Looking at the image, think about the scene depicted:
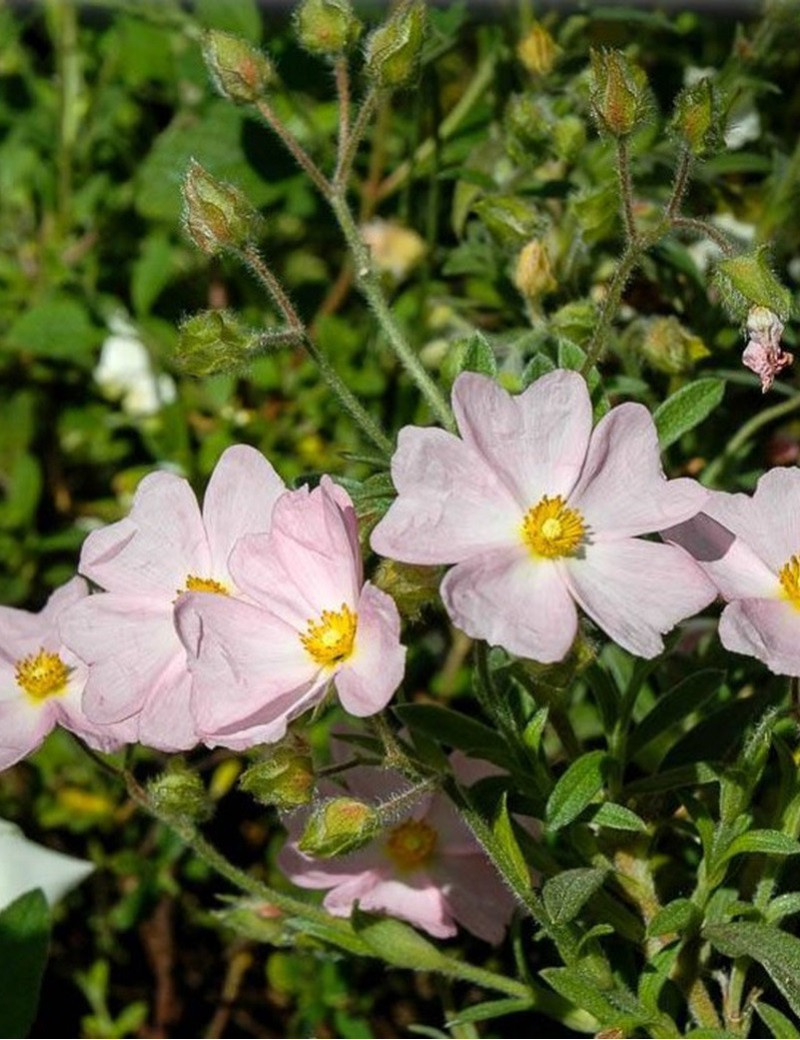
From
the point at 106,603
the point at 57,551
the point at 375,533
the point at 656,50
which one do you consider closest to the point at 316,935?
the point at 106,603

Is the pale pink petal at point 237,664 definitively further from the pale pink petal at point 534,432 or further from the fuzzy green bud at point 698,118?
the fuzzy green bud at point 698,118

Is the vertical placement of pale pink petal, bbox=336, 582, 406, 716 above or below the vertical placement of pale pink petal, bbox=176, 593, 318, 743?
above

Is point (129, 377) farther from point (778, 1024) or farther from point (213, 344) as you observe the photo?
point (778, 1024)

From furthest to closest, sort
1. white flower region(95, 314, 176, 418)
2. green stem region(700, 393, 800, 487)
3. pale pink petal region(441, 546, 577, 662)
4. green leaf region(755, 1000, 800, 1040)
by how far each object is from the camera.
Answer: white flower region(95, 314, 176, 418) → green stem region(700, 393, 800, 487) → green leaf region(755, 1000, 800, 1040) → pale pink petal region(441, 546, 577, 662)

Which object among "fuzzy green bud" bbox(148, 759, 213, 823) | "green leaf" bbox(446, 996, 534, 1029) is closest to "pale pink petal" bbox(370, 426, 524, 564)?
"fuzzy green bud" bbox(148, 759, 213, 823)

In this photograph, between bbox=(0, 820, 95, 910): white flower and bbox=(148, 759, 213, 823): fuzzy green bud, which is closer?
bbox=(148, 759, 213, 823): fuzzy green bud

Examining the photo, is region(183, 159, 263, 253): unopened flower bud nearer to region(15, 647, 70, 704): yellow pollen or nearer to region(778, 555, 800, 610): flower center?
region(15, 647, 70, 704): yellow pollen

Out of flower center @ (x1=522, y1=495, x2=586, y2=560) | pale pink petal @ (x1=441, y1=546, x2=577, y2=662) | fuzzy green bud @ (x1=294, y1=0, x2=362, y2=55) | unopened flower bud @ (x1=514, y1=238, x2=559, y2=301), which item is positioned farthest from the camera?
unopened flower bud @ (x1=514, y1=238, x2=559, y2=301)
